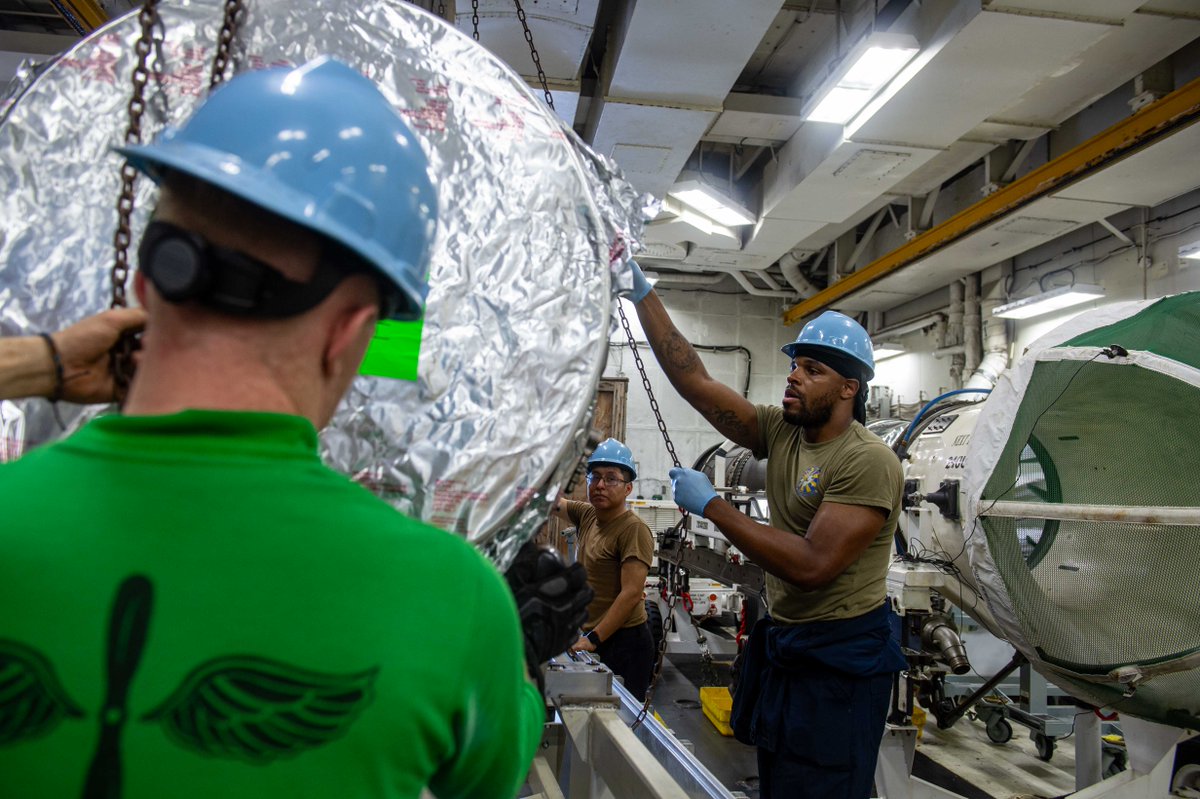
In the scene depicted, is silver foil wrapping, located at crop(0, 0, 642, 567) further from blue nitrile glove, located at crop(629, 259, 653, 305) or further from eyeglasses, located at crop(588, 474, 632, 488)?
eyeglasses, located at crop(588, 474, 632, 488)

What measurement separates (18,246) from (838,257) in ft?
24.5

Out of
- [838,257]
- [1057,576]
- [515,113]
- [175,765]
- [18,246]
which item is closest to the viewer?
[175,765]

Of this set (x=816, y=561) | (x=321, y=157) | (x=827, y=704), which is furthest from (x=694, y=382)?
(x=321, y=157)

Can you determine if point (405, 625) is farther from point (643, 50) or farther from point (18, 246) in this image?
point (643, 50)

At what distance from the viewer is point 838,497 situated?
191 cm

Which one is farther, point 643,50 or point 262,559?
point 643,50

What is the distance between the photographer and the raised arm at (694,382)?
191cm

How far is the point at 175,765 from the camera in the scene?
0.48 metres

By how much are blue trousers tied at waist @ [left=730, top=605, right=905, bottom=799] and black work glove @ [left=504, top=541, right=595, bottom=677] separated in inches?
→ 45.9

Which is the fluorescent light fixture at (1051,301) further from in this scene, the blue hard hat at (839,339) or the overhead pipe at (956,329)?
the blue hard hat at (839,339)

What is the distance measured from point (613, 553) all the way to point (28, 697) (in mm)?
2926

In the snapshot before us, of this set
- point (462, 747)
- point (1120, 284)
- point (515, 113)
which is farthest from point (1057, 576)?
point (1120, 284)

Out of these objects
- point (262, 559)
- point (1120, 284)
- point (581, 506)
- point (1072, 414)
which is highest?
point (1120, 284)

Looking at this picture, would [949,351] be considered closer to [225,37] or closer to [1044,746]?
[1044,746]
